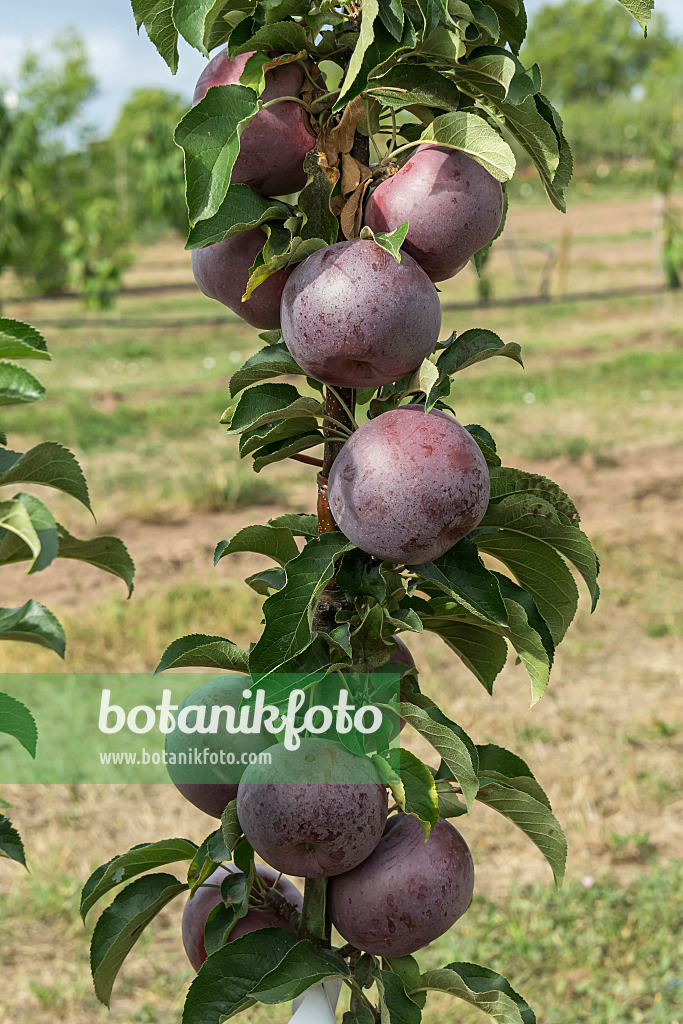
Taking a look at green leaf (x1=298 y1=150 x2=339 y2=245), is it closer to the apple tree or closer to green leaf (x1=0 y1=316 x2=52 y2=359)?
the apple tree

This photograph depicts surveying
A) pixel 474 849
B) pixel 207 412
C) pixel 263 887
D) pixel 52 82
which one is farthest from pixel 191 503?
pixel 52 82

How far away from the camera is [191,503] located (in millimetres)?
4129

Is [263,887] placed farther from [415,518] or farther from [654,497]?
[654,497]

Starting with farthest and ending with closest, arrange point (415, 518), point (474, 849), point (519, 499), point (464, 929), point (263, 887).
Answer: point (474, 849) → point (464, 929) → point (263, 887) → point (519, 499) → point (415, 518)

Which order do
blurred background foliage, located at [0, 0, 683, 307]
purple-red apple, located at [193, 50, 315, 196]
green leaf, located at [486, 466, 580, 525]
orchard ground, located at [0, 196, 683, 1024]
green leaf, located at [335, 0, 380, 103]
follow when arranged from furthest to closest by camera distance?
blurred background foliage, located at [0, 0, 683, 307] → orchard ground, located at [0, 196, 683, 1024] → green leaf, located at [486, 466, 580, 525] → purple-red apple, located at [193, 50, 315, 196] → green leaf, located at [335, 0, 380, 103]

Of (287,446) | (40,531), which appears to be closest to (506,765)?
(287,446)

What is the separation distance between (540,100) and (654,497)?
12.1ft

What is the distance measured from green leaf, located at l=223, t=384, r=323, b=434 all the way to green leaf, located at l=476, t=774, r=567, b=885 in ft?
1.30

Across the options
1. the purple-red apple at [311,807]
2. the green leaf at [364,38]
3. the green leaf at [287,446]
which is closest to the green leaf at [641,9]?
the green leaf at [364,38]

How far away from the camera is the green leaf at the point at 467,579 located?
79cm

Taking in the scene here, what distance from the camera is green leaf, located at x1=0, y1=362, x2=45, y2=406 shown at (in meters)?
0.82

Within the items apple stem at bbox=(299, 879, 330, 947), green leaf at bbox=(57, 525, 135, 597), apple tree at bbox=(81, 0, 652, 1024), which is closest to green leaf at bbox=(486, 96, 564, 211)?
apple tree at bbox=(81, 0, 652, 1024)

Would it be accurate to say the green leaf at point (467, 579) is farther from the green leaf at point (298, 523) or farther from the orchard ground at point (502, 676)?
the orchard ground at point (502, 676)

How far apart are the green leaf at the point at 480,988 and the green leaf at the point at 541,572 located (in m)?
0.33
